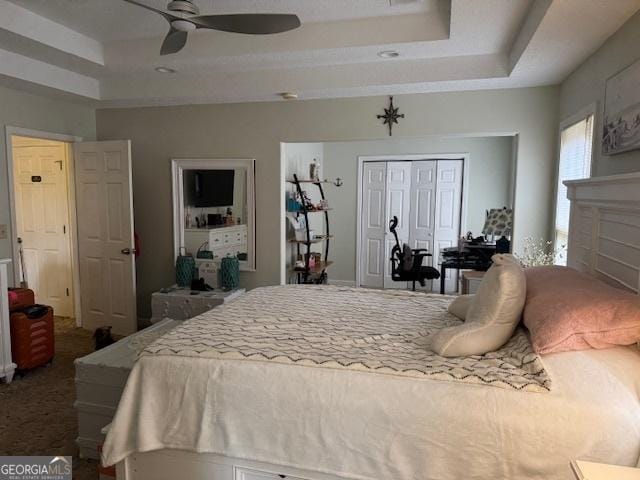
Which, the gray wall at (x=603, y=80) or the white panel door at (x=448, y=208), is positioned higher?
the gray wall at (x=603, y=80)

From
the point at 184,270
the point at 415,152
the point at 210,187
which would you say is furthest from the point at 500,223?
the point at 184,270

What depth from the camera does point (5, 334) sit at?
3.27m

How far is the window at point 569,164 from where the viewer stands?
285cm

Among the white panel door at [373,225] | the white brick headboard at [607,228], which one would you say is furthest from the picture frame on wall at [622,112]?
the white panel door at [373,225]

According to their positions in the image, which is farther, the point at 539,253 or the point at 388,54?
the point at 539,253

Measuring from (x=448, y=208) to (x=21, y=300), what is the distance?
5.13 m

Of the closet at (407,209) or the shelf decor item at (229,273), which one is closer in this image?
the shelf decor item at (229,273)

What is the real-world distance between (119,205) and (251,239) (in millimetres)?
1340

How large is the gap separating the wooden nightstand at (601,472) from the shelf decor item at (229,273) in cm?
338

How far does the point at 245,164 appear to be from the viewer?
13.8 ft

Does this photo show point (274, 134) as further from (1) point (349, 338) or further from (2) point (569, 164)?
(1) point (349, 338)

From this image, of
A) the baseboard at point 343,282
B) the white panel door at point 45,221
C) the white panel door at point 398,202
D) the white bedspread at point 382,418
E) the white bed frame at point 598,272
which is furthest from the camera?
the baseboard at point 343,282
